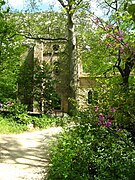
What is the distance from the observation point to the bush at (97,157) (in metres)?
4.52

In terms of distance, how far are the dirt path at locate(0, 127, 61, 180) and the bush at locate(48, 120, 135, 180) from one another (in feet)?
2.94

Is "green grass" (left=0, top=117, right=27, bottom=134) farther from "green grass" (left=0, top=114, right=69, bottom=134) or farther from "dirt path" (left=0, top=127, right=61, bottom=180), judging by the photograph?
"dirt path" (left=0, top=127, right=61, bottom=180)

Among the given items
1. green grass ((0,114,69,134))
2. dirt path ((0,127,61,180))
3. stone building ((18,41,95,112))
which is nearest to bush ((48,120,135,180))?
dirt path ((0,127,61,180))

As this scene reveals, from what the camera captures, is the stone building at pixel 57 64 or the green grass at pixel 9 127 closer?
the green grass at pixel 9 127

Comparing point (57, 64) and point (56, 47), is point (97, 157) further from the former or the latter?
point (56, 47)

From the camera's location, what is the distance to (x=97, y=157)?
4.95m

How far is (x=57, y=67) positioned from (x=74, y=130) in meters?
14.6

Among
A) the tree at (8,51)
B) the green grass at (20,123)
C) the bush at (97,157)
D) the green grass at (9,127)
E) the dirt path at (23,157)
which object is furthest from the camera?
the tree at (8,51)

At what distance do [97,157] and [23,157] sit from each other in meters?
3.46

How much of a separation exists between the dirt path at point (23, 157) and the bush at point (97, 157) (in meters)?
0.90

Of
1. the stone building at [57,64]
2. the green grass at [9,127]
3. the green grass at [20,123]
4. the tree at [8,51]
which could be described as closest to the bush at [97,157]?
the green grass at [20,123]

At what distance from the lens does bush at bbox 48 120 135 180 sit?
14.8 ft

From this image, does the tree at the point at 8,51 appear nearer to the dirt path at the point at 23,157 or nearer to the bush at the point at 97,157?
the dirt path at the point at 23,157

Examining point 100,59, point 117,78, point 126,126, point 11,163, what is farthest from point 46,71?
point 126,126
